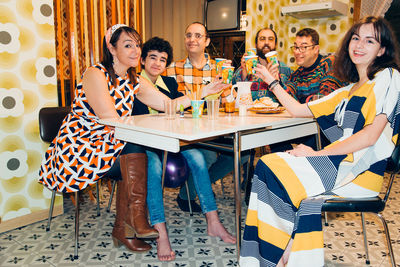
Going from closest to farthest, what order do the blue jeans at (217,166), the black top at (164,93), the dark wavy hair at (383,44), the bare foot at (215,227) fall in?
the dark wavy hair at (383,44) → the bare foot at (215,227) → the black top at (164,93) → the blue jeans at (217,166)

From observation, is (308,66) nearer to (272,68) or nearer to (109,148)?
(272,68)

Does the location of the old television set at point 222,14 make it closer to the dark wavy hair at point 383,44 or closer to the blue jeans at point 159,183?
the blue jeans at point 159,183

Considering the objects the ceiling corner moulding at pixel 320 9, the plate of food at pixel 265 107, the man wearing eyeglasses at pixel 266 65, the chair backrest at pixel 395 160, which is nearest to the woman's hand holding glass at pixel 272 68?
the plate of food at pixel 265 107

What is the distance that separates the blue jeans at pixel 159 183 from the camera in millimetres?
1858

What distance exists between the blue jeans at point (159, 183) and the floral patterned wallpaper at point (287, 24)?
7.99ft

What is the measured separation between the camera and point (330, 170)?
4.66ft

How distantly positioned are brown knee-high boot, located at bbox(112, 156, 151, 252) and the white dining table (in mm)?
344

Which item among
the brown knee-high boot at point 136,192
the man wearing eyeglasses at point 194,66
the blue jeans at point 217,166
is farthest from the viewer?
the man wearing eyeglasses at point 194,66

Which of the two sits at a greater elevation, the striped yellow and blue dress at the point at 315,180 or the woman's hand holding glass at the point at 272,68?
the woman's hand holding glass at the point at 272,68

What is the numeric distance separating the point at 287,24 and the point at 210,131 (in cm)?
369

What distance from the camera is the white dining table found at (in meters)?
1.39

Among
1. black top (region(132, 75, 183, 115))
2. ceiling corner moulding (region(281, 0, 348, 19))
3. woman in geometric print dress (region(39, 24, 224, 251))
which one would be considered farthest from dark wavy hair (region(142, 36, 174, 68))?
ceiling corner moulding (region(281, 0, 348, 19))

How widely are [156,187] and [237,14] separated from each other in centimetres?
283

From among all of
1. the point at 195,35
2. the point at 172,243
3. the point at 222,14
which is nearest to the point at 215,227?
the point at 172,243
